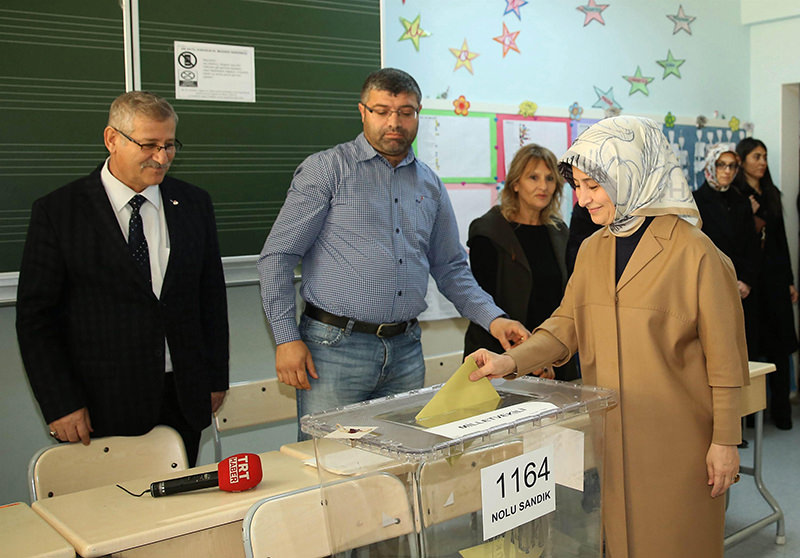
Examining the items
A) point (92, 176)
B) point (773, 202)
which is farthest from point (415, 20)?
point (773, 202)

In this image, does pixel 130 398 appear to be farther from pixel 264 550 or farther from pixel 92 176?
pixel 264 550

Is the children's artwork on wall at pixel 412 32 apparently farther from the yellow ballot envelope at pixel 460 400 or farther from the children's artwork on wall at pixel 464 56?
the yellow ballot envelope at pixel 460 400

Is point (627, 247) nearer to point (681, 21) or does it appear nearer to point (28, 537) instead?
point (28, 537)

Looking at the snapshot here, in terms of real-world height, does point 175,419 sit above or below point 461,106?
below

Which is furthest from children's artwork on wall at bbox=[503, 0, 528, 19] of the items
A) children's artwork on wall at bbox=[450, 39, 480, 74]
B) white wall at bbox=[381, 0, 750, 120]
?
children's artwork on wall at bbox=[450, 39, 480, 74]

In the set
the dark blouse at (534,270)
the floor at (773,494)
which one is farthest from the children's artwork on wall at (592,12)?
the floor at (773,494)

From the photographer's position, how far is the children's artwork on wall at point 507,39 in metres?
4.14

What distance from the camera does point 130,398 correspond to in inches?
89.4

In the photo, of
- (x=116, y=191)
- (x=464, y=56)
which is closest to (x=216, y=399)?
(x=116, y=191)

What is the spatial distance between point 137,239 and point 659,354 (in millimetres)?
1525

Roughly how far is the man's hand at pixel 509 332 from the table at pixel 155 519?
0.79m

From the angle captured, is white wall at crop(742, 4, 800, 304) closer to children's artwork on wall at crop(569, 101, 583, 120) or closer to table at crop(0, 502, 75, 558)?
children's artwork on wall at crop(569, 101, 583, 120)

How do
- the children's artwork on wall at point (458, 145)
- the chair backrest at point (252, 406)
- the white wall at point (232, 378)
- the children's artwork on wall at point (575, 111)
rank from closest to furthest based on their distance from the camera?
1. the chair backrest at point (252, 406)
2. the white wall at point (232, 378)
3. the children's artwork on wall at point (458, 145)
4. the children's artwork on wall at point (575, 111)

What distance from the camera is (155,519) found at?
5.28ft
